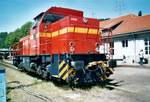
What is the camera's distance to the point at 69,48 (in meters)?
9.96

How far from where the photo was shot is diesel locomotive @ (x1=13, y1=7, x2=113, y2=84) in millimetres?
9516

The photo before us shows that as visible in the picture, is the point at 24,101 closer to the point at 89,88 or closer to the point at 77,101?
the point at 77,101

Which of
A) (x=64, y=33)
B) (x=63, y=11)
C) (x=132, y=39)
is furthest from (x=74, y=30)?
(x=132, y=39)

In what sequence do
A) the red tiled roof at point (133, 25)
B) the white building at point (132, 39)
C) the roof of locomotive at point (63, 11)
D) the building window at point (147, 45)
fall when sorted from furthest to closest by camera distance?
the red tiled roof at point (133, 25), the white building at point (132, 39), the building window at point (147, 45), the roof of locomotive at point (63, 11)

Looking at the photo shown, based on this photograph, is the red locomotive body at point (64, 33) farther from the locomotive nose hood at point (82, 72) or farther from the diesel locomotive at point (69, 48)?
the locomotive nose hood at point (82, 72)

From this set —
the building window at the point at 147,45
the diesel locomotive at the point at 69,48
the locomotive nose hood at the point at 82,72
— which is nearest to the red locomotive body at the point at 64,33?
the diesel locomotive at the point at 69,48

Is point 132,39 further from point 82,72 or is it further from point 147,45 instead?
point 82,72

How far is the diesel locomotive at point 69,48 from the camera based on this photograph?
9.52 metres

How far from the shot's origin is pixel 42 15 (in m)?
12.0

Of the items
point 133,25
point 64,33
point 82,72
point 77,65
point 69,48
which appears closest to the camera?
point 77,65

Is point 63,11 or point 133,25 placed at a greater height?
point 133,25

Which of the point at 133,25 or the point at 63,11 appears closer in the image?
the point at 63,11

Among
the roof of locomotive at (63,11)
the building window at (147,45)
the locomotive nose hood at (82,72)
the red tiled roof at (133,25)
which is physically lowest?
the locomotive nose hood at (82,72)

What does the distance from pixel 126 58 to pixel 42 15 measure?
1616cm
